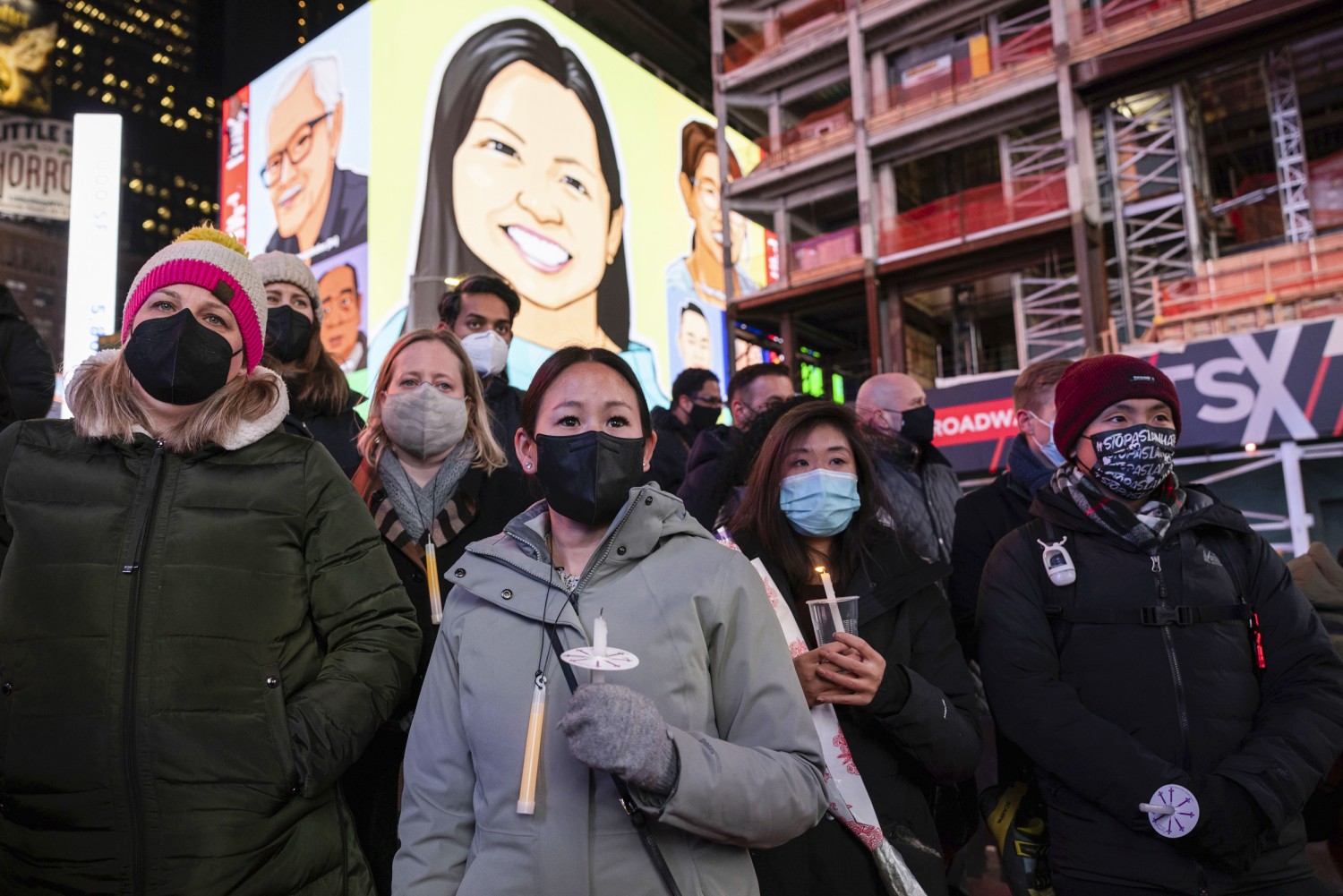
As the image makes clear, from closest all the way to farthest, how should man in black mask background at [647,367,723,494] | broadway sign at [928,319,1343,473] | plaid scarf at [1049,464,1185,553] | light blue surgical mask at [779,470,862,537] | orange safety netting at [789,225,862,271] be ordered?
1. plaid scarf at [1049,464,1185,553]
2. light blue surgical mask at [779,470,862,537]
3. man in black mask background at [647,367,723,494]
4. broadway sign at [928,319,1343,473]
5. orange safety netting at [789,225,862,271]

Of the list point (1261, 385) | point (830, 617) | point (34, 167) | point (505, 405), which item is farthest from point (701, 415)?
point (34, 167)

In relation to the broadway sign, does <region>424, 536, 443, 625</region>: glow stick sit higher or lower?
lower

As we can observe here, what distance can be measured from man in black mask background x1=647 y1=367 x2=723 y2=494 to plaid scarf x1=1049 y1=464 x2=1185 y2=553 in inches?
104

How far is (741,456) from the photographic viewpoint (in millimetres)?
3328

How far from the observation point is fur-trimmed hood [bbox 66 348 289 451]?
2.04m

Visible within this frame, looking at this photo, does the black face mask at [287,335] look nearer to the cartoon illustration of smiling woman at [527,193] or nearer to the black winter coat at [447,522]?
the black winter coat at [447,522]

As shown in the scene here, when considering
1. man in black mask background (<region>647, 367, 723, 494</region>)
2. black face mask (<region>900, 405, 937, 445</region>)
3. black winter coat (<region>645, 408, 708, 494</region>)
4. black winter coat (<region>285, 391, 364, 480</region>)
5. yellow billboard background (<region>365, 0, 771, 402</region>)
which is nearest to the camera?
black winter coat (<region>285, 391, 364, 480</region>)

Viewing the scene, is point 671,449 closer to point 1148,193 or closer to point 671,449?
point 671,449

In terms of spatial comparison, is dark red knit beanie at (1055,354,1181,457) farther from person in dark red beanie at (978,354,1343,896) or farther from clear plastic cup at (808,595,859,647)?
clear plastic cup at (808,595,859,647)

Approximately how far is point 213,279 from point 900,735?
7.01 feet

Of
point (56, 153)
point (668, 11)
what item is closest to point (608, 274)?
point (668, 11)

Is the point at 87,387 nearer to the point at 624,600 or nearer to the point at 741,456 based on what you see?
the point at 624,600

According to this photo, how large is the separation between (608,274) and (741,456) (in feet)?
46.2

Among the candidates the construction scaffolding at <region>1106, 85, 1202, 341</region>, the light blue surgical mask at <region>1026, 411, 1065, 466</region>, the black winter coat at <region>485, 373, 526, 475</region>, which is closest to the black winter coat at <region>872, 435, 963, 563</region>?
the light blue surgical mask at <region>1026, 411, 1065, 466</region>
